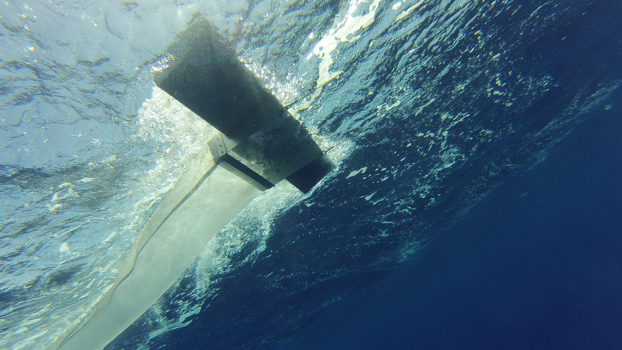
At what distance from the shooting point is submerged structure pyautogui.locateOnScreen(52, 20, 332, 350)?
2.90m

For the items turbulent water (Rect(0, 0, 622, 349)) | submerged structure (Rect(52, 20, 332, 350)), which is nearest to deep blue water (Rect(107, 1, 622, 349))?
turbulent water (Rect(0, 0, 622, 349))

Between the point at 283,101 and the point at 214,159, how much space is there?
12.3ft

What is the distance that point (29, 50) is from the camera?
13.8 ft

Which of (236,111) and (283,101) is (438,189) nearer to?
(283,101)

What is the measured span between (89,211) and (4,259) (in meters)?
2.45

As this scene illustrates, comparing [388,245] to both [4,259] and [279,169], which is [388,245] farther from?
[4,259]

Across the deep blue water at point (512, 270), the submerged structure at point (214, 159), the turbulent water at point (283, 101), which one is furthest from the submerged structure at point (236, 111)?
the deep blue water at point (512, 270)

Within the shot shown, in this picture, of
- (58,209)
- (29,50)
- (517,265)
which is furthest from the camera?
(517,265)

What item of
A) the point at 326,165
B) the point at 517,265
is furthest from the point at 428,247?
the point at 517,265

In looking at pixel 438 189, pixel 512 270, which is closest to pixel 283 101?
pixel 438 189

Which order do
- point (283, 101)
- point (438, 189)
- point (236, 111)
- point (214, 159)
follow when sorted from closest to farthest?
point (236, 111), point (214, 159), point (283, 101), point (438, 189)

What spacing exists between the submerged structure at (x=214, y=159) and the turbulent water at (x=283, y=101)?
1.51 metres

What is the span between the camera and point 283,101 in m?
7.23

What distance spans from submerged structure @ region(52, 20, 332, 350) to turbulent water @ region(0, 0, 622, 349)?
59.4 inches
